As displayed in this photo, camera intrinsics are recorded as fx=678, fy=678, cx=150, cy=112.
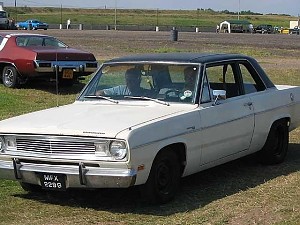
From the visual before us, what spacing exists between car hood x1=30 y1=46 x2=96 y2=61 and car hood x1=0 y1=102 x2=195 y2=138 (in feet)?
24.4

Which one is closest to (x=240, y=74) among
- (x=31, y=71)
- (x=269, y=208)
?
(x=269, y=208)

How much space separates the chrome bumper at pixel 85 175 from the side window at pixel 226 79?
2071 millimetres

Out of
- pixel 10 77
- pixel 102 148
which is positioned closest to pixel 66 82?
pixel 10 77

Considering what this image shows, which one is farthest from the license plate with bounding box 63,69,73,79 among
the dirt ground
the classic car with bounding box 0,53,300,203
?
the dirt ground

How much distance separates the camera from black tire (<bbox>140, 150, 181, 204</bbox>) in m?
6.22

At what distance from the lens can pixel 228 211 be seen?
6.14 m

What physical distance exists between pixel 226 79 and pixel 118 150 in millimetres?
2380

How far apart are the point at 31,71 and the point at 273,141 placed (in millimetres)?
7789

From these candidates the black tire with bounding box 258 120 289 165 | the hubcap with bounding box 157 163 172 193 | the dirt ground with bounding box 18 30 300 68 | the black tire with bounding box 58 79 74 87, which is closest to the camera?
the hubcap with bounding box 157 163 172 193

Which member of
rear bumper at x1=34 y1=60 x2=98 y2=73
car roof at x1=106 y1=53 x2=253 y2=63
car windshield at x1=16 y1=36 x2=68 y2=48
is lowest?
rear bumper at x1=34 y1=60 x2=98 y2=73

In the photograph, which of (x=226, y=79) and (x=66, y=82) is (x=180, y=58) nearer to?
(x=226, y=79)

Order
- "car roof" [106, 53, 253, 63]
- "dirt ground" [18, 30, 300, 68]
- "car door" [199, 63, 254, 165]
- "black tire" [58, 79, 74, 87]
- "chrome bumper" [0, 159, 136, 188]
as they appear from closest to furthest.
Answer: "chrome bumper" [0, 159, 136, 188], "car door" [199, 63, 254, 165], "car roof" [106, 53, 253, 63], "black tire" [58, 79, 74, 87], "dirt ground" [18, 30, 300, 68]

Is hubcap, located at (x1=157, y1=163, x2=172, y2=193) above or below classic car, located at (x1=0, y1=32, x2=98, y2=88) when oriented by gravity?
below

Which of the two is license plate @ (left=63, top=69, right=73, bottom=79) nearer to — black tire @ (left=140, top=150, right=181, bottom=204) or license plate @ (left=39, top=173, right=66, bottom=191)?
black tire @ (left=140, top=150, right=181, bottom=204)
